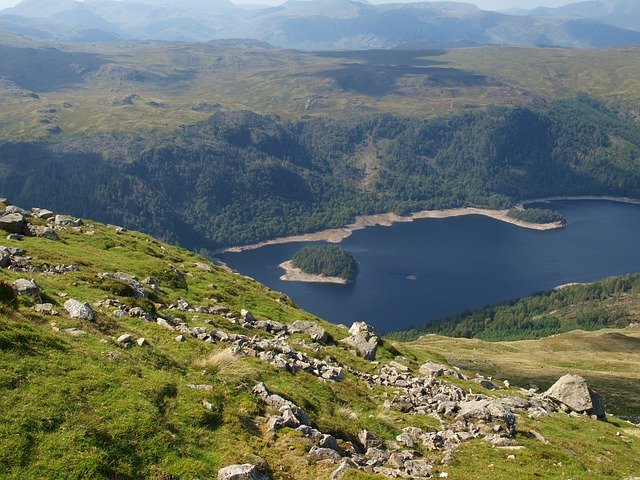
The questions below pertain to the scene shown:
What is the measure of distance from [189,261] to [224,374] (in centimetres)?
5186

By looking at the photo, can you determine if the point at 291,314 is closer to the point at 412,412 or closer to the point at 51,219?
the point at 412,412

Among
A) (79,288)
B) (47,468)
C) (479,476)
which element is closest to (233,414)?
(47,468)

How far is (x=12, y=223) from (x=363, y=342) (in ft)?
131

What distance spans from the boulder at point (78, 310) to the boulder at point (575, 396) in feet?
123

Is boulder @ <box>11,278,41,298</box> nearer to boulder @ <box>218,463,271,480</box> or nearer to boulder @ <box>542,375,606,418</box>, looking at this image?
boulder @ <box>218,463,271,480</box>

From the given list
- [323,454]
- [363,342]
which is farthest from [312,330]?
[323,454]

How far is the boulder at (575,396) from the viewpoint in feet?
153

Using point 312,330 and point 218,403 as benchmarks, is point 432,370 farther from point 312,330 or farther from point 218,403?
point 218,403

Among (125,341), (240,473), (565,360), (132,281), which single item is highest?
(125,341)

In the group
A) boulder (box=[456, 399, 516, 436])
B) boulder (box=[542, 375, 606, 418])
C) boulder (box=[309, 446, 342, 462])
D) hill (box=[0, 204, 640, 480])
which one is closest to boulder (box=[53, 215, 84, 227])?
hill (box=[0, 204, 640, 480])

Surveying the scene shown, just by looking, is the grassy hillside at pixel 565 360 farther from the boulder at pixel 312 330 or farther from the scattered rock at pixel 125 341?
the scattered rock at pixel 125 341

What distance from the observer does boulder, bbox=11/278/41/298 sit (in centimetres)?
3456

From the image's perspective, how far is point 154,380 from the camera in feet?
90.6

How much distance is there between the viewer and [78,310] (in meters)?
34.0
